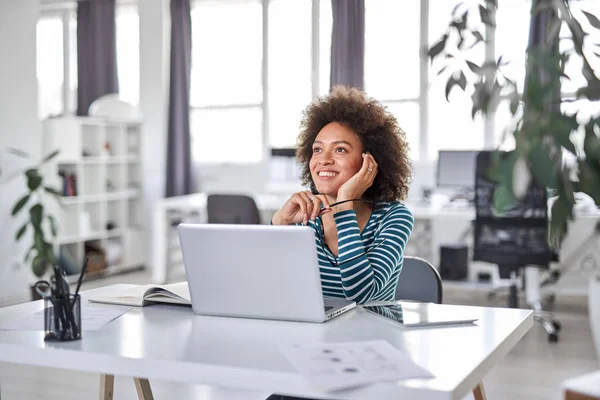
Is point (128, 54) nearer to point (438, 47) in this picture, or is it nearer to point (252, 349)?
point (252, 349)

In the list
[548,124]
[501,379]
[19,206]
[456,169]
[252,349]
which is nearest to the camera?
[548,124]

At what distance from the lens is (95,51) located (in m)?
7.49

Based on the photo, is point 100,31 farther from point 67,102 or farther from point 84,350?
point 84,350

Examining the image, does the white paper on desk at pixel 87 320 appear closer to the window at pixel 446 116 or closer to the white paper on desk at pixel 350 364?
the white paper on desk at pixel 350 364

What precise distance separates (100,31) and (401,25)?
310cm

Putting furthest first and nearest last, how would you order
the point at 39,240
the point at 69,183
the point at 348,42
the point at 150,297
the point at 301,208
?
the point at 348,42, the point at 69,183, the point at 39,240, the point at 301,208, the point at 150,297

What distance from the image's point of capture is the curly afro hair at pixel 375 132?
7.25 ft

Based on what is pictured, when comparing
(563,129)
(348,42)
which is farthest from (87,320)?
(348,42)

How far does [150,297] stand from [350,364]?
73 cm

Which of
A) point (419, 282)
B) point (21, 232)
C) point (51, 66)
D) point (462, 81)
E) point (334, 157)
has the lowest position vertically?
point (21, 232)

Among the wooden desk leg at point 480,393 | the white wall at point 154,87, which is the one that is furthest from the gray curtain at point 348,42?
the wooden desk leg at point 480,393

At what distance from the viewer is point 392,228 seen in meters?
2.00

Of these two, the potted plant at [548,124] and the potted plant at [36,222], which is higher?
the potted plant at [548,124]

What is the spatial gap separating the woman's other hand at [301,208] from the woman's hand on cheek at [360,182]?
2.7 inches
